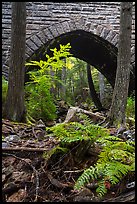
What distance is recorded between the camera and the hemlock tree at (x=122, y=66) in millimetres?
6480

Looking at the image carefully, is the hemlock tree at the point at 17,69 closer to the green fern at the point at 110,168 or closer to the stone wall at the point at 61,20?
the stone wall at the point at 61,20

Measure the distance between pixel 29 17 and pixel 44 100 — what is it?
481 cm

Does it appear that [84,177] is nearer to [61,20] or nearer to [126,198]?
[126,198]

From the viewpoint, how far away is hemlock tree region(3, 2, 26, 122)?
6203mm

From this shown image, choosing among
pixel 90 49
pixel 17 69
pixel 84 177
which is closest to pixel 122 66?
pixel 17 69

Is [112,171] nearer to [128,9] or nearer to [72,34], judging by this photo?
[128,9]

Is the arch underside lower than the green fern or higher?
higher

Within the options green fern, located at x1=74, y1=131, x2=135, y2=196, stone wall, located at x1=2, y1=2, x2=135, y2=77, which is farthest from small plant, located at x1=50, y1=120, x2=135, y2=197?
stone wall, located at x1=2, y1=2, x2=135, y2=77

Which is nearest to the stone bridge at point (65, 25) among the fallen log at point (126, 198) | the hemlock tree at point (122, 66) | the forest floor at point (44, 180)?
the hemlock tree at point (122, 66)

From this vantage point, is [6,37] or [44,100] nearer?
[44,100]

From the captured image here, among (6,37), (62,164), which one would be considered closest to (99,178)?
(62,164)

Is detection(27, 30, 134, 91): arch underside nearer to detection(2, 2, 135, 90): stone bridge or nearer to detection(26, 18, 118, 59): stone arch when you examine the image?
detection(2, 2, 135, 90): stone bridge

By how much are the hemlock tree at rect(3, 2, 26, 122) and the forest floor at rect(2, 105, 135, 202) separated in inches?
122

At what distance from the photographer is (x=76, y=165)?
2.70 metres
